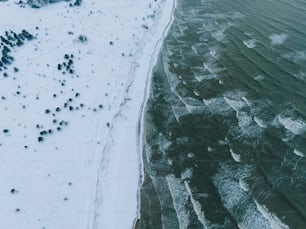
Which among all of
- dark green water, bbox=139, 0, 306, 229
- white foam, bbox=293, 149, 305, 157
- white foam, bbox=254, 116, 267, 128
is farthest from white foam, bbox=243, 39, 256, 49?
white foam, bbox=293, 149, 305, 157

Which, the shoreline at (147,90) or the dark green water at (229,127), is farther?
the shoreline at (147,90)

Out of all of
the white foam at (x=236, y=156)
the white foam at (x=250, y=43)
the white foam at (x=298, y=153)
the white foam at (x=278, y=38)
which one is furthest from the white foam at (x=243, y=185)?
the white foam at (x=278, y=38)

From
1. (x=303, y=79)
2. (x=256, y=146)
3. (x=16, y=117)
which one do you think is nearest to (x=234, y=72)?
(x=303, y=79)

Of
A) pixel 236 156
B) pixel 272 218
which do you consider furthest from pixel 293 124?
pixel 272 218

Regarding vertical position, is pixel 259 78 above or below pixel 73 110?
above

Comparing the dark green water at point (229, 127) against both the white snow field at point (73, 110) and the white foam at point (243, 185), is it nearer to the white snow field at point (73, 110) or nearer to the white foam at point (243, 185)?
the white foam at point (243, 185)

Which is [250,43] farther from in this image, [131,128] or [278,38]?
[131,128]
